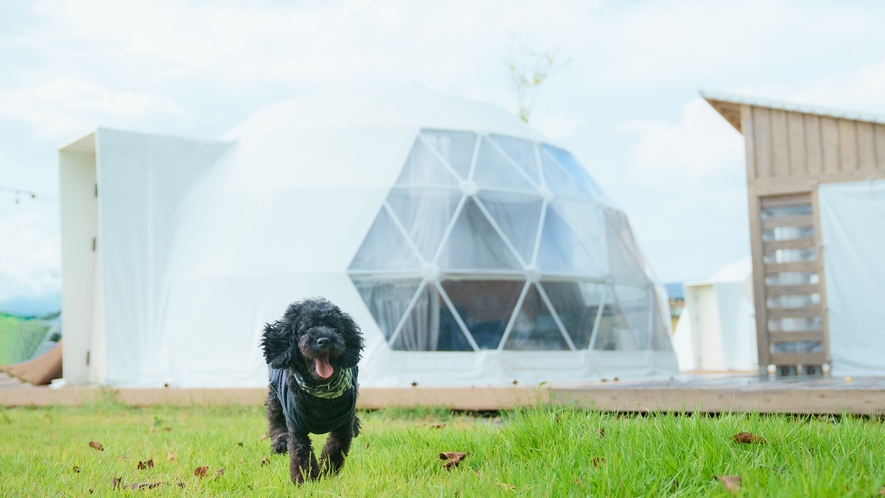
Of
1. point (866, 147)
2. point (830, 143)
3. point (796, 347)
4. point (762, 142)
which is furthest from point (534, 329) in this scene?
point (866, 147)

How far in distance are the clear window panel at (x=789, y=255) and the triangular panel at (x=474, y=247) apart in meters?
2.55

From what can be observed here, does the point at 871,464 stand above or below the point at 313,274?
below

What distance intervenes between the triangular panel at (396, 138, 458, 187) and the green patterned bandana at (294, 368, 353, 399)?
6577 millimetres

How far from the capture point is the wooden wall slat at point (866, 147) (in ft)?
25.8

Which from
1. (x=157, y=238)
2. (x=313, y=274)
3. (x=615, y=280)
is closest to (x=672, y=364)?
(x=615, y=280)

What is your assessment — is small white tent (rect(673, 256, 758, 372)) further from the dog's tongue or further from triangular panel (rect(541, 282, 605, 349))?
the dog's tongue

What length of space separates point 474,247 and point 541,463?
6035 mm

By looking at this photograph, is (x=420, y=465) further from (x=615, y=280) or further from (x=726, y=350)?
(x=726, y=350)

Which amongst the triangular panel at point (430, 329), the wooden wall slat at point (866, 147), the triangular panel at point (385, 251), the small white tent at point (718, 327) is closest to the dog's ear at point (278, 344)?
the triangular panel at point (430, 329)

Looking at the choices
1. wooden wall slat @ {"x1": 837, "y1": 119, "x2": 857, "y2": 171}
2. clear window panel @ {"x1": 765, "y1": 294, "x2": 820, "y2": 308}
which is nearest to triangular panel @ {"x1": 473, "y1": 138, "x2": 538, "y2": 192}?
clear window panel @ {"x1": 765, "y1": 294, "x2": 820, "y2": 308}

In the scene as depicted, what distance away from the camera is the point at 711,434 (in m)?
2.66

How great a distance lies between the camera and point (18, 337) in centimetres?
1141

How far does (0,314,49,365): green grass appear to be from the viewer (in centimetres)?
1120

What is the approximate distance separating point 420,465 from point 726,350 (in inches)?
633
